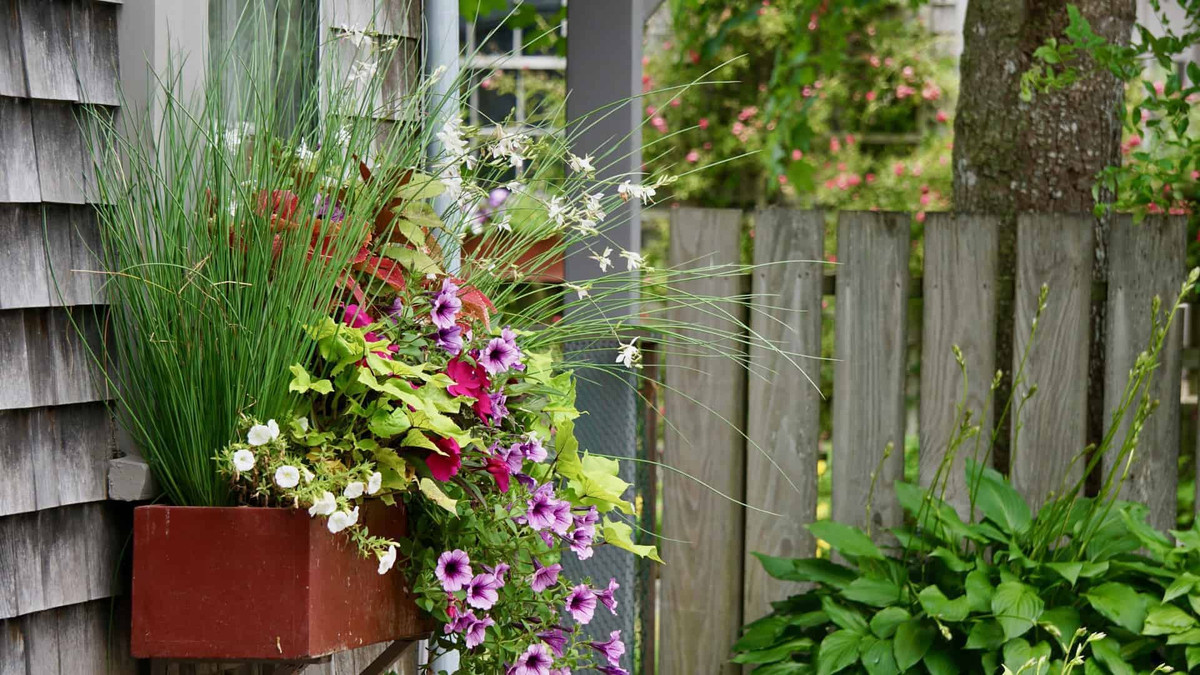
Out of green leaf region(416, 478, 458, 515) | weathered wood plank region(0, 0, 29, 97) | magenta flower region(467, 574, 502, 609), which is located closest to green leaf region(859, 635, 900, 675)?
magenta flower region(467, 574, 502, 609)

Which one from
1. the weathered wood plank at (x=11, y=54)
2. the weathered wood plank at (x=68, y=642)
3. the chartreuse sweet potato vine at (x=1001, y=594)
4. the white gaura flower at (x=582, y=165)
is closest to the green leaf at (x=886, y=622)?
the chartreuse sweet potato vine at (x=1001, y=594)

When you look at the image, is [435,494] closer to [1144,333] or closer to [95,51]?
[95,51]

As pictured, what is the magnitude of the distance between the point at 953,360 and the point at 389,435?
1705mm

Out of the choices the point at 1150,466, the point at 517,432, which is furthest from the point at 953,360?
the point at 517,432

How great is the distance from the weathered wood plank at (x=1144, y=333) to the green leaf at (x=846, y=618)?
0.80 meters

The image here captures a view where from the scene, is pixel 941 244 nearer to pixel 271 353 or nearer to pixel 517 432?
pixel 517 432

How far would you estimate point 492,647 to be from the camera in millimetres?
1544

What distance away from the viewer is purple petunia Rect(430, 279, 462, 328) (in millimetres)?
1388

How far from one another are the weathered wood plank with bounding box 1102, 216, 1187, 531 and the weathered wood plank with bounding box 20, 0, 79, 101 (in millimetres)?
2196

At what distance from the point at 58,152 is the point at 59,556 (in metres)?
0.48

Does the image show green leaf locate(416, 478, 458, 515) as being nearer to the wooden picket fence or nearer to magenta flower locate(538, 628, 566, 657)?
magenta flower locate(538, 628, 566, 657)

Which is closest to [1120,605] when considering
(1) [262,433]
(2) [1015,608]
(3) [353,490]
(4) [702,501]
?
(2) [1015,608]

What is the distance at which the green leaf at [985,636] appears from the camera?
2070 millimetres

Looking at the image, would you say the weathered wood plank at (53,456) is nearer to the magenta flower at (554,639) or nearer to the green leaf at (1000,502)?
the magenta flower at (554,639)
